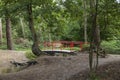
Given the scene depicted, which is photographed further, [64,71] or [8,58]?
[8,58]

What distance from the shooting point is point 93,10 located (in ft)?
34.8

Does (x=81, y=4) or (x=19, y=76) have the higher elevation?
(x=81, y=4)

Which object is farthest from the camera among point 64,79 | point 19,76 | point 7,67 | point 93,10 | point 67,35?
point 67,35

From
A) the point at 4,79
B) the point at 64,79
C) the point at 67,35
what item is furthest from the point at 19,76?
the point at 67,35

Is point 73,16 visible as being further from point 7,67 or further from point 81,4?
point 7,67

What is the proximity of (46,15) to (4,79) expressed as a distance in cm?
581

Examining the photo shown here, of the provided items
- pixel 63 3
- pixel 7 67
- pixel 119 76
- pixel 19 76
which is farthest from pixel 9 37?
pixel 119 76

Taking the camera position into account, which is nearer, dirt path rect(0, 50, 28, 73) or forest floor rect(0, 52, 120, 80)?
forest floor rect(0, 52, 120, 80)

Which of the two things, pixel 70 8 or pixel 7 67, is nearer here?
pixel 70 8

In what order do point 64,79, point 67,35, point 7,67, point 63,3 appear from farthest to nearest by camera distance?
point 67,35 → point 7,67 → point 63,3 → point 64,79

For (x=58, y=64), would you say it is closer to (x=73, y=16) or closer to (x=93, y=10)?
(x=73, y=16)

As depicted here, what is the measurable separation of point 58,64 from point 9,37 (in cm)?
1181

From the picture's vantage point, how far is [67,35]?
33688 millimetres

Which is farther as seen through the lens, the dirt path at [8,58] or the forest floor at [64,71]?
the dirt path at [8,58]
